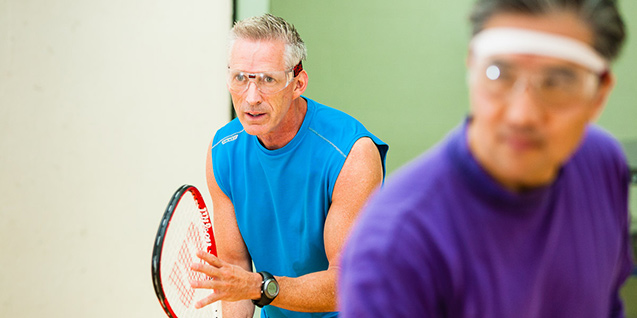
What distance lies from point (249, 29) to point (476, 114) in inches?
46.2

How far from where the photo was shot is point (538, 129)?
763mm

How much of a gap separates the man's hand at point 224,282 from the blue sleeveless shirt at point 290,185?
21 centimetres

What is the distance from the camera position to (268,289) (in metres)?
1.73

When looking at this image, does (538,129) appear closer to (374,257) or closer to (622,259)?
(374,257)

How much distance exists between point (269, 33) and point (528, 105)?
4.03ft

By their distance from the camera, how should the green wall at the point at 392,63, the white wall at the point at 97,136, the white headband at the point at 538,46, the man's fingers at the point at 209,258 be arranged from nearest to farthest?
the white headband at the point at 538,46, the man's fingers at the point at 209,258, the white wall at the point at 97,136, the green wall at the point at 392,63

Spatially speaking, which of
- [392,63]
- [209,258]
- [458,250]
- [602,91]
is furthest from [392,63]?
[458,250]

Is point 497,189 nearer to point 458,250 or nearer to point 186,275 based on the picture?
point 458,250

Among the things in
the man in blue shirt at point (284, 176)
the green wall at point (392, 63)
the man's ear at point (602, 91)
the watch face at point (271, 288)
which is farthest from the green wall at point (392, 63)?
the man's ear at point (602, 91)

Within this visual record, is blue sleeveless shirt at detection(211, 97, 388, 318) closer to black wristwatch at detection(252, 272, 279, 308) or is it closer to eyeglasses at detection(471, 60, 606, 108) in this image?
black wristwatch at detection(252, 272, 279, 308)

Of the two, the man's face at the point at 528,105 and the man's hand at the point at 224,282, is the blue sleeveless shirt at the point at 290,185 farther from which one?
the man's face at the point at 528,105

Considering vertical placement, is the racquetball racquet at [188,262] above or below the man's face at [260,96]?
below

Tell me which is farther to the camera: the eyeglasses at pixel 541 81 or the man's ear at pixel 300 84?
the man's ear at pixel 300 84

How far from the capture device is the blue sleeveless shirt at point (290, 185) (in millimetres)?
1830
